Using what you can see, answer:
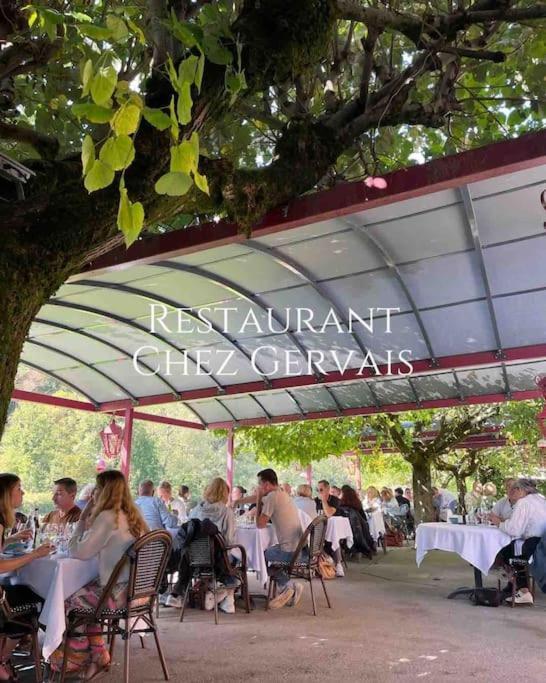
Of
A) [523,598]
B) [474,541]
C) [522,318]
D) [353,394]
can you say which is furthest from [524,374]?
[523,598]

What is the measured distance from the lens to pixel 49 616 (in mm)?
3809

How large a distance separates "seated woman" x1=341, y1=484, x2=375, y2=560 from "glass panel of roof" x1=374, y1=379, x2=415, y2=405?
1928 mm

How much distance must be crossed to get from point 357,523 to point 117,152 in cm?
1102

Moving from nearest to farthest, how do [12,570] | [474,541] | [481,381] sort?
1. [12,570]
2. [474,541]
3. [481,381]

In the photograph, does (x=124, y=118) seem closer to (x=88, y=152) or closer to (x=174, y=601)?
(x=88, y=152)

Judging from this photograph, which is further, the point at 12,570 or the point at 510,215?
the point at 510,215

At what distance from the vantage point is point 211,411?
12.8 meters

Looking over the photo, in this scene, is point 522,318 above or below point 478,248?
below

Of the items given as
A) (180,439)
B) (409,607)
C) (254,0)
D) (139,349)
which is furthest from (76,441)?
(254,0)

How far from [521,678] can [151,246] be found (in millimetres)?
4337

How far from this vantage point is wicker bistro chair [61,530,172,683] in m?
3.95

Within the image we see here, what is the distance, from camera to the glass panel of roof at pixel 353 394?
415 inches

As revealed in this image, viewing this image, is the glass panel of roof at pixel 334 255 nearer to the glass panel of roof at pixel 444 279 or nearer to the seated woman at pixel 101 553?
the glass panel of roof at pixel 444 279

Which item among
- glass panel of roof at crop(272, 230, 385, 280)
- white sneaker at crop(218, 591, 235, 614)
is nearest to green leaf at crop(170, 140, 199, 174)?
glass panel of roof at crop(272, 230, 385, 280)
